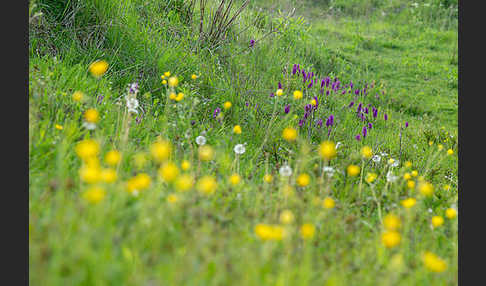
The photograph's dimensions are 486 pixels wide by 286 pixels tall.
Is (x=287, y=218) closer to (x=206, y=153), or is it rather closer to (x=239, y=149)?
(x=206, y=153)

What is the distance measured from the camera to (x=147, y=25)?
145 inches

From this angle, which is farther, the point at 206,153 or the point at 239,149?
the point at 239,149

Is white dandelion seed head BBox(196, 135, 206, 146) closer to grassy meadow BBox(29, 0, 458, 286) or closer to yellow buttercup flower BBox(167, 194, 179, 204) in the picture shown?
grassy meadow BBox(29, 0, 458, 286)

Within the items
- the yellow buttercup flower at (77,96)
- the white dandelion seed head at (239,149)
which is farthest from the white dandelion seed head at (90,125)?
the white dandelion seed head at (239,149)

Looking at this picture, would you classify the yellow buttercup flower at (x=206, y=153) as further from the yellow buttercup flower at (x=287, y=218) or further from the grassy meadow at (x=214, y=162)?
the yellow buttercup flower at (x=287, y=218)

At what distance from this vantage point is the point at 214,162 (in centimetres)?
240

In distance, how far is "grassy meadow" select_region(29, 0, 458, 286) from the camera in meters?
1.36

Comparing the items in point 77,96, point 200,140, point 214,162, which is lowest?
point 214,162

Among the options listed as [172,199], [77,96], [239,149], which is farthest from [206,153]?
[77,96]

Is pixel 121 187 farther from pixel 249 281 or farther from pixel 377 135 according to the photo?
pixel 377 135

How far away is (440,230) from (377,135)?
2.01 m

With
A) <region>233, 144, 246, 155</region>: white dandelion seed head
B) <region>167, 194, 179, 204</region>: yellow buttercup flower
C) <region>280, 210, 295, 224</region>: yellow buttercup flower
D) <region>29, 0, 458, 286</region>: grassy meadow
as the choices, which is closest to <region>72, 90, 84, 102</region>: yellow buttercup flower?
<region>29, 0, 458, 286</region>: grassy meadow

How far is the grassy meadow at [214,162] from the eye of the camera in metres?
1.36

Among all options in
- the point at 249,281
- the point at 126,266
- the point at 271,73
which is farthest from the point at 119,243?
the point at 271,73
